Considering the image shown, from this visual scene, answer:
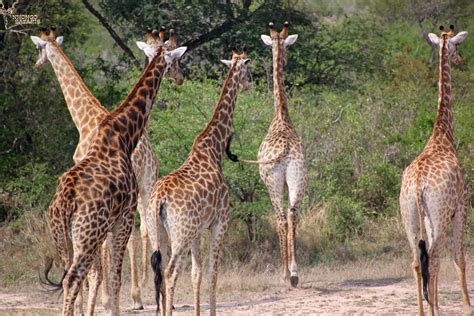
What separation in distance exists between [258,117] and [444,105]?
3593 mm

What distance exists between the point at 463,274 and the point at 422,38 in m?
19.3

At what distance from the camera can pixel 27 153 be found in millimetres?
14289

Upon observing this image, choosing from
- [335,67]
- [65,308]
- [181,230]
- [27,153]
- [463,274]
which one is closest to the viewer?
[65,308]

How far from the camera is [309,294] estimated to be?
10.1 meters

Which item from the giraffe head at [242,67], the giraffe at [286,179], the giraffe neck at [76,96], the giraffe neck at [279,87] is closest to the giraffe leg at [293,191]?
the giraffe at [286,179]

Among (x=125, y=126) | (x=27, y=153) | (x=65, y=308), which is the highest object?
(x=27, y=153)

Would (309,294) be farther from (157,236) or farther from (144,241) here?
(157,236)

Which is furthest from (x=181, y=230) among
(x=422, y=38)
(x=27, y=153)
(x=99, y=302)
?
(x=422, y=38)

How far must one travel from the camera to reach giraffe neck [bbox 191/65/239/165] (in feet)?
29.9

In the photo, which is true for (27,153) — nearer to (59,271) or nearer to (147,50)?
(59,271)

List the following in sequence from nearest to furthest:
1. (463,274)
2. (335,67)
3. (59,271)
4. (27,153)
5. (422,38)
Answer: (463,274), (59,271), (27,153), (335,67), (422,38)

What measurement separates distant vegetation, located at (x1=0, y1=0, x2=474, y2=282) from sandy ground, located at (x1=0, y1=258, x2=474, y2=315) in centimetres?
128

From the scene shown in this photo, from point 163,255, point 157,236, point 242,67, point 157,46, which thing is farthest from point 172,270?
point 157,46

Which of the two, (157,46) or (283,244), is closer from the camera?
(283,244)
